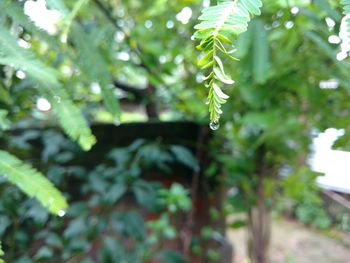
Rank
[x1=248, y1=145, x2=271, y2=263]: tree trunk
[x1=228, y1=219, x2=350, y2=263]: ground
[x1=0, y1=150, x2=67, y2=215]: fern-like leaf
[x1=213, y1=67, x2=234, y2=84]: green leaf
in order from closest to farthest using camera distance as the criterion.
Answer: [x1=213, y1=67, x2=234, y2=84]: green leaf, [x1=0, y1=150, x2=67, y2=215]: fern-like leaf, [x1=248, y1=145, x2=271, y2=263]: tree trunk, [x1=228, y1=219, x2=350, y2=263]: ground

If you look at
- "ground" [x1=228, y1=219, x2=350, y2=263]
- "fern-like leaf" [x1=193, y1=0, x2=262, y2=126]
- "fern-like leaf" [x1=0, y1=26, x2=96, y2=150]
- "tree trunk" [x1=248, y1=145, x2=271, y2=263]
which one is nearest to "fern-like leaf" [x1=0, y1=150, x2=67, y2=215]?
"fern-like leaf" [x1=0, y1=26, x2=96, y2=150]

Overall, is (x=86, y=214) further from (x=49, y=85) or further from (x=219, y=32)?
(x=219, y=32)

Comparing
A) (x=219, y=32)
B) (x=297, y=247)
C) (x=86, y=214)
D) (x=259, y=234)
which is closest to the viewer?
(x=219, y=32)

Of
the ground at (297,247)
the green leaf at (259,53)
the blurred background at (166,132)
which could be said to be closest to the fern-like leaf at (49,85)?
the blurred background at (166,132)

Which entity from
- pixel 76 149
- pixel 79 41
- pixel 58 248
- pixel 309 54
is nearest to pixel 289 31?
pixel 309 54

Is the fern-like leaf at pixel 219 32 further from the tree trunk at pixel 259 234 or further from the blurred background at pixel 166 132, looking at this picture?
the tree trunk at pixel 259 234

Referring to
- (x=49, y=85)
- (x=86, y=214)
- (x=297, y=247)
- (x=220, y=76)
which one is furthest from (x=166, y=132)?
(x=297, y=247)

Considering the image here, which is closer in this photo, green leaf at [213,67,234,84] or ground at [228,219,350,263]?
green leaf at [213,67,234,84]

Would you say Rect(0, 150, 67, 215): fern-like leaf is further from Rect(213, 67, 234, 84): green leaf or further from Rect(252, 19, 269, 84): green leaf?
Rect(252, 19, 269, 84): green leaf
